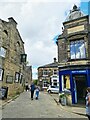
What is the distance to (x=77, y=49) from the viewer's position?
59.1 feet

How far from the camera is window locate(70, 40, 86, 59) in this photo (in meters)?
17.6

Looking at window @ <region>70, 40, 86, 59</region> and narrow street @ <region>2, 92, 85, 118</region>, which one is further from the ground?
window @ <region>70, 40, 86, 59</region>

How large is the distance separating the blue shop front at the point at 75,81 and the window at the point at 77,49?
1.29 metres

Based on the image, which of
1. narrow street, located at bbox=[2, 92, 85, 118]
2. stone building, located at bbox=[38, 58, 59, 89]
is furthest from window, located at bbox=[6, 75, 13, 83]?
stone building, located at bbox=[38, 58, 59, 89]

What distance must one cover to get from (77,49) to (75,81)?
2885 millimetres

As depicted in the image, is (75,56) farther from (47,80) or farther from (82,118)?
(47,80)

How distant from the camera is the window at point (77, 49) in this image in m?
17.6

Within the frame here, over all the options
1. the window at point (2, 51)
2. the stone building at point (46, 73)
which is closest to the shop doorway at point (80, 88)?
the window at point (2, 51)

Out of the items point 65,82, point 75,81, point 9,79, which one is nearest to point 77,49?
point 75,81

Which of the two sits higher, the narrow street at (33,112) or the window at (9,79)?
the window at (9,79)

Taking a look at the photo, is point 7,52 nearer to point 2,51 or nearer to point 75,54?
point 2,51

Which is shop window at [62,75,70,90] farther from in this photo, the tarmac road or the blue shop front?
the tarmac road

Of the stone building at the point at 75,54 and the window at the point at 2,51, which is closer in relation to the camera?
the stone building at the point at 75,54

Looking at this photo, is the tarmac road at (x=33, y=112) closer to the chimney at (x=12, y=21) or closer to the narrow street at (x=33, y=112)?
the narrow street at (x=33, y=112)
